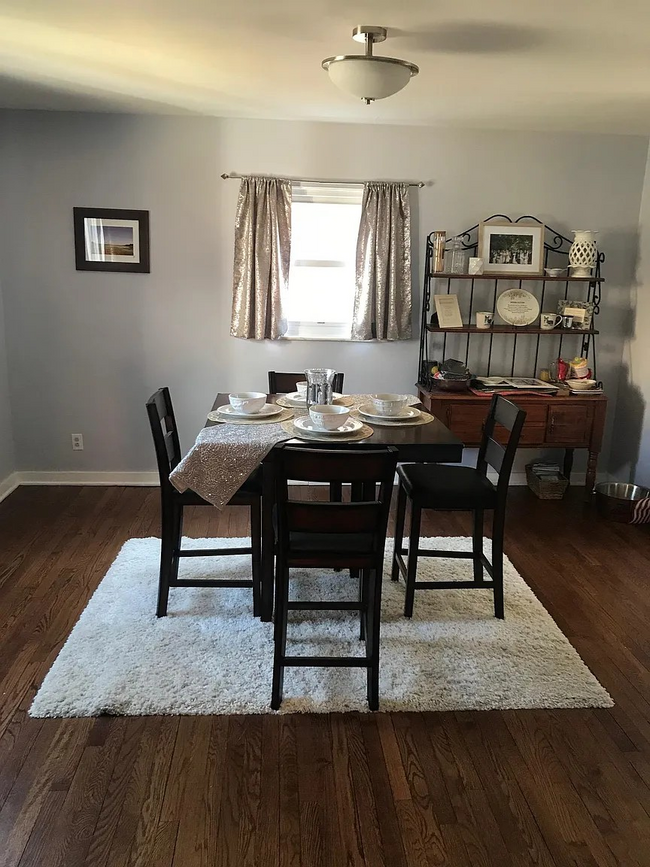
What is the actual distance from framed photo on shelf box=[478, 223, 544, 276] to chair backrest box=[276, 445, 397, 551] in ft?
8.00

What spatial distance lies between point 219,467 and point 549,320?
263cm

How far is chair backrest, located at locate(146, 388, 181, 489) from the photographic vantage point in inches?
101

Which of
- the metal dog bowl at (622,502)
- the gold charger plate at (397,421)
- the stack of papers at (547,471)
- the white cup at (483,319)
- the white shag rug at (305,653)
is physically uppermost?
the white cup at (483,319)

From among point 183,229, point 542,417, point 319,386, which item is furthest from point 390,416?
point 183,229

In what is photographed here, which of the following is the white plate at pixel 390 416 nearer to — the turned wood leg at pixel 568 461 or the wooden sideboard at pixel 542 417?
the wooden sideboard at pixel 542 417

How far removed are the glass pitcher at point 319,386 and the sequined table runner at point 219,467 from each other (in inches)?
18.0

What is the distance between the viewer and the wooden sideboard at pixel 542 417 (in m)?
3.93

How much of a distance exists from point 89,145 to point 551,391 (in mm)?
3155

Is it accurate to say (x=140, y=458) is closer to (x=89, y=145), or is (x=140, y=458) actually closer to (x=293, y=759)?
(x=89, y=145)

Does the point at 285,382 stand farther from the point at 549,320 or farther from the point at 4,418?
the point at 4,418

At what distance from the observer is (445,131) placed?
13.2ft

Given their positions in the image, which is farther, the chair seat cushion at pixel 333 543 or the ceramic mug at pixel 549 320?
the ceramic mug at pixel 549 320

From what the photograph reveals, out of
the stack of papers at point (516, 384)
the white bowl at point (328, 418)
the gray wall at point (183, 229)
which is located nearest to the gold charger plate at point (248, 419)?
the white bowl at point (328, 418)

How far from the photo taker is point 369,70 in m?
2.28
